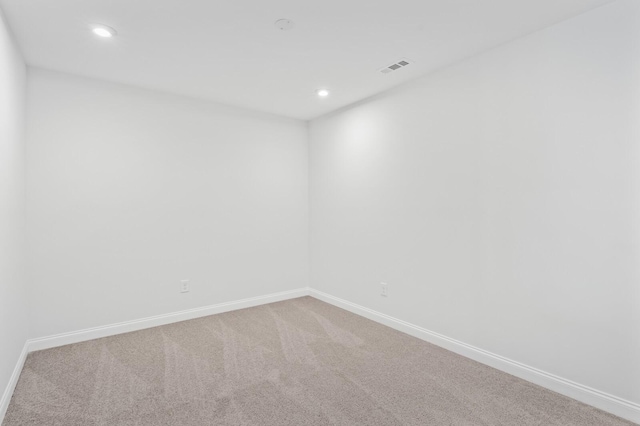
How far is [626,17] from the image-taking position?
6.38 feet

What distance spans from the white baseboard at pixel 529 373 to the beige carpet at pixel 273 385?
0.21 feet

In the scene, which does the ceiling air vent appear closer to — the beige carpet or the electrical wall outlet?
the electrical wall outlet

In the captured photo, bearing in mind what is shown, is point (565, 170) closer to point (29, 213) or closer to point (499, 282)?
point (499, 282)

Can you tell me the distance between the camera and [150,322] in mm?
3453

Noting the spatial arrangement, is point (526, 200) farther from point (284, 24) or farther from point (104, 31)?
point (104, 31)

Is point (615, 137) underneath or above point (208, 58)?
underneath

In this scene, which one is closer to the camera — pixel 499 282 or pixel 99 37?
pixel 99 37

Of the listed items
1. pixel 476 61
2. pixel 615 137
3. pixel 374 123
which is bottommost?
pixel 615 137

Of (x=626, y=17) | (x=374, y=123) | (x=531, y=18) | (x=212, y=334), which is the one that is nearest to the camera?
(x=626, y=17)

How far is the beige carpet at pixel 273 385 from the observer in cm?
195

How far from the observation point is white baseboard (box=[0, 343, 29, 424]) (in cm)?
194

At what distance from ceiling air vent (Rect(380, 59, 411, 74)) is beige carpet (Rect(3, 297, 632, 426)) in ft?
8.18

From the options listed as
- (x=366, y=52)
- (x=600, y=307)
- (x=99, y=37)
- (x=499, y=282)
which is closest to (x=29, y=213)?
A: (x=99, y=37)

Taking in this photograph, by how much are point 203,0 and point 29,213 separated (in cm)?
239
